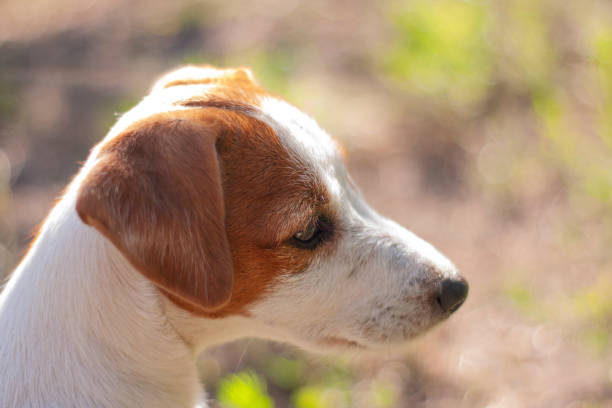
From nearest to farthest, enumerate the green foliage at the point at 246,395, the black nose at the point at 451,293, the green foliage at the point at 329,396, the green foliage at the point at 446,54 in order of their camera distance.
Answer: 1. the black nose at the point at 451,293
2. the green foliage at the point at 246,395
3. the green foliage at the point at 329,396
4. the green foliage at the point at 446,54

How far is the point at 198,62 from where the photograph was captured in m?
5.18

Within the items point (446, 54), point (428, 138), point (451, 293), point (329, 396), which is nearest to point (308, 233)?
point (451, 293)

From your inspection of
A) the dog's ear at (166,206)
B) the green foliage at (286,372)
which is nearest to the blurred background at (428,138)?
the green foliage at (286,372)

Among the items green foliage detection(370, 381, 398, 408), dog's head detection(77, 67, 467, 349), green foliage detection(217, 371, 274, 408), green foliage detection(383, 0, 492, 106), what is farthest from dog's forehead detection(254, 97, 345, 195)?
green foliage detection(383, 0, 492, 106)

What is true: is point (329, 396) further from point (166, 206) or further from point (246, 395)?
point (166, 206)

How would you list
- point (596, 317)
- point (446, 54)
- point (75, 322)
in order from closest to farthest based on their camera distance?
point (75, 322) < point (596, 317) < point (446, 54)

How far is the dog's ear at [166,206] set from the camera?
5.28 ft

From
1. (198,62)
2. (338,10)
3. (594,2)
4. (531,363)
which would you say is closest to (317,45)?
(338,10)

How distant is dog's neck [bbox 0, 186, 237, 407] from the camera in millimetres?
1860

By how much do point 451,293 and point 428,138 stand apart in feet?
8.72

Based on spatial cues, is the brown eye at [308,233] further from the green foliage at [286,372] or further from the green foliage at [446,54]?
the green foliage at [446,54]

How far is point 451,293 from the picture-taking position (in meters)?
2.19

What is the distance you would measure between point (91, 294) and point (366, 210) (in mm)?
1005

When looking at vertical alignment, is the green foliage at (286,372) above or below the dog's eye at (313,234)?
below
